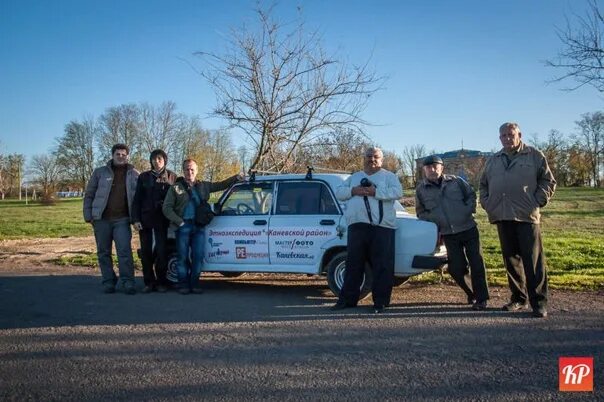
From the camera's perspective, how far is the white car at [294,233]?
621cm

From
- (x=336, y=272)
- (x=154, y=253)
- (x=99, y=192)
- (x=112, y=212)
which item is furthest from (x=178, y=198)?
(x=336, y=272)

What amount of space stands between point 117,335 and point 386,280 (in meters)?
3.03

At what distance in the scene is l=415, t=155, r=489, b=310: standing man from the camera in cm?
610

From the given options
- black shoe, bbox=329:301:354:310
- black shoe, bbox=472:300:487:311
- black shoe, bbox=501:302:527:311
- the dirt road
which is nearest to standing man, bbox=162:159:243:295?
the dirt road

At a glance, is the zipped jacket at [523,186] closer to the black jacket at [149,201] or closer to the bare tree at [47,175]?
the black jacket at [149,201]

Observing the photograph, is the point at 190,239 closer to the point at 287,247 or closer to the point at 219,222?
the point at 219,222

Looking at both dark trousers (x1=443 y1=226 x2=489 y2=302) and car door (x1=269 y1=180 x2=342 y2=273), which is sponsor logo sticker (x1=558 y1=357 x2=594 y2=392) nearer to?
dark trousers (x1=443 y1=226 x2=489 y2=302)

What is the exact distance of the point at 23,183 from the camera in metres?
67.2

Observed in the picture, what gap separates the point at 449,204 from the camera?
20.4ft

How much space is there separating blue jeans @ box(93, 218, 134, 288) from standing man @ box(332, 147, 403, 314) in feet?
10.9

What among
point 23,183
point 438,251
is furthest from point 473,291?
point 23,183

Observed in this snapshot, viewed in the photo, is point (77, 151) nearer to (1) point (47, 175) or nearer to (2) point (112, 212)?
(1) point (47, 175)

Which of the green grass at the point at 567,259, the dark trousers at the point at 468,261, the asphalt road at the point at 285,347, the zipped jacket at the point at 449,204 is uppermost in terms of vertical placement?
the zipped jacket at the point at 449,204

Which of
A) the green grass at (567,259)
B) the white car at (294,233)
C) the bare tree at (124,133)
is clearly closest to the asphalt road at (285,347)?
the white car at (294,233)
